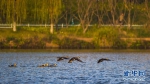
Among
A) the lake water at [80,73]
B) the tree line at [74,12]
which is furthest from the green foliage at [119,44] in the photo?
the lake water at [80,73]

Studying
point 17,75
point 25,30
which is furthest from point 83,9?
point 17,75

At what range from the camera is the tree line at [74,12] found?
84125 mm

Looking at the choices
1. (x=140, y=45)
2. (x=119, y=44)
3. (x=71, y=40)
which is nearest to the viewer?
(x=119, y=44)

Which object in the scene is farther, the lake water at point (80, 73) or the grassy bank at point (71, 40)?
the grassy bank at point (71, 40)

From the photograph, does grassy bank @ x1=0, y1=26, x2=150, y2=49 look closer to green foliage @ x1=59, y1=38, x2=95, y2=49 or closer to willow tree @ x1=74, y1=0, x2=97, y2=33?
green foliage @ x1=59, y1=38, x2=95, y2=49

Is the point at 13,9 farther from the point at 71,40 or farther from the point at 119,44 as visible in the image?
the point at 119,44

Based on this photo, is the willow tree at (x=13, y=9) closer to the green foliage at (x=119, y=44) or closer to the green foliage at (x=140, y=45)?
the green foliage at (x=119, y=44)

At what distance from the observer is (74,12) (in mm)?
96125

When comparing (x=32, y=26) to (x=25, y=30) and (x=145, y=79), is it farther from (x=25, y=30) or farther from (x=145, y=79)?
(x=145, y=79)

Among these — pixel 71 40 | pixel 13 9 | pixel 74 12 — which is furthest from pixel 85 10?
pixel 13 9

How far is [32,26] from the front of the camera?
87188 millimetres

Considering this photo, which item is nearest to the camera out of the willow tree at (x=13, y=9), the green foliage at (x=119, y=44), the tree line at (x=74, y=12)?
the green foliage at (x=119, y=44)

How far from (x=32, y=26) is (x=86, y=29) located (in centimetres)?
804

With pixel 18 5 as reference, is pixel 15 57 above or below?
below
